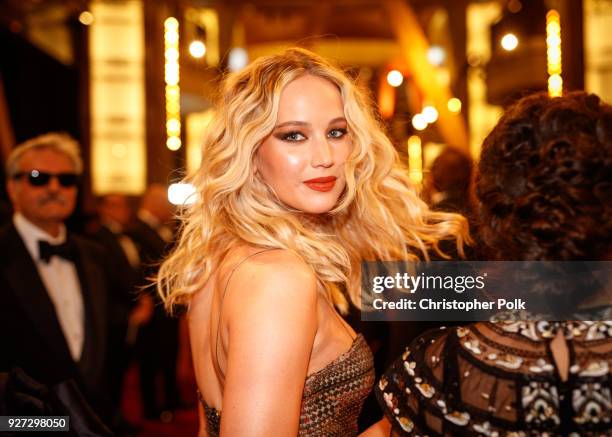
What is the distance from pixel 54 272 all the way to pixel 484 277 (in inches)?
68.5

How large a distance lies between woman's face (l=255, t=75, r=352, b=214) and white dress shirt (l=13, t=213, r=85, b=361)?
1.35m

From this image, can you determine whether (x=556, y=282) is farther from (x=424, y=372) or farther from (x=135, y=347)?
(x=135, y=347)

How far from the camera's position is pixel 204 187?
145 cm

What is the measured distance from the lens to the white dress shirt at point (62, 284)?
95.6 inches

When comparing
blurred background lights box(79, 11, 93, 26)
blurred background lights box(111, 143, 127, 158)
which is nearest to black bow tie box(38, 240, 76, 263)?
blurred background lights box(79, 11, 93, 26)

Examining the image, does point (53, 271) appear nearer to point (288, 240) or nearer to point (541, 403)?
point (288, 240)

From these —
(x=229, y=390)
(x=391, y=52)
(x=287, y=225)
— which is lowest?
(x=229, y=390)

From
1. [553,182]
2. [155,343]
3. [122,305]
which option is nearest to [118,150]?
[155,343]

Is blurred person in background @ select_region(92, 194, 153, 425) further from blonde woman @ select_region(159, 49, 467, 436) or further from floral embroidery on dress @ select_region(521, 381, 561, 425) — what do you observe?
floral embroidery on dress @ select_region(521, 381, 561, 425)

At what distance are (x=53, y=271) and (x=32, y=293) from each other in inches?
10.9

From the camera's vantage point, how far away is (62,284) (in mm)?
2498

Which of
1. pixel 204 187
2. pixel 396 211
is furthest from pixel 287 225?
pixel 396 211

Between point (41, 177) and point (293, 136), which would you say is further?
point (41, 177)

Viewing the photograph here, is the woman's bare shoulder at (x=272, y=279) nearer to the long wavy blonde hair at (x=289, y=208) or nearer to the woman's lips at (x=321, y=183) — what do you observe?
the long wavy blonde hair at (x=289, y=208)
